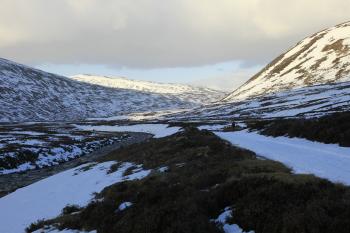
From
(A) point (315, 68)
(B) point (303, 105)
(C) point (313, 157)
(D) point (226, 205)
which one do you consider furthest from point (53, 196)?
(A) point (315, 68)

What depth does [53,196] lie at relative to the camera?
26250mm

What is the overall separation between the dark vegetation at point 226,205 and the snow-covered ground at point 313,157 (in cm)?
116

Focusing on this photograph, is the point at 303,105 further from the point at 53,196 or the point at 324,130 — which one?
the point at 53,196

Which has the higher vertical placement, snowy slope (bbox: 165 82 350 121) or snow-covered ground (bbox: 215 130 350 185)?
snowy slope (bbox: 165 82 350 121)

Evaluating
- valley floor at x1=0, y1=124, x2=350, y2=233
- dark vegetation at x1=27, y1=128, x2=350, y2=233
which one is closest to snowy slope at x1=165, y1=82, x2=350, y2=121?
valley floor at x1=0, y1=124, x2=350, y2=233

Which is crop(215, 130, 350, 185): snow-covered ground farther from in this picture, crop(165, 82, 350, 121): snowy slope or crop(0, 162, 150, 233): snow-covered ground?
crop(165, 82, 350, 121): snowy slope

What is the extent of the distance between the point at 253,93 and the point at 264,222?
577 feet

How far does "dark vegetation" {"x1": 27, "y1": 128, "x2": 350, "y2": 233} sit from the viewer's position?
10609 millimetres

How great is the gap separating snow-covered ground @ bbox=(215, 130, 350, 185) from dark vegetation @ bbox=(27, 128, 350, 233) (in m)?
1.16

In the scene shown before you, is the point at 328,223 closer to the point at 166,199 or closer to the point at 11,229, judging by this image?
the point at 166,199

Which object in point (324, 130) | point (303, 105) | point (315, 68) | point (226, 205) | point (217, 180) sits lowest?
point (226, 205)

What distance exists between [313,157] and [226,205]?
9.44m

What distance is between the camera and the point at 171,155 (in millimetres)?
30047

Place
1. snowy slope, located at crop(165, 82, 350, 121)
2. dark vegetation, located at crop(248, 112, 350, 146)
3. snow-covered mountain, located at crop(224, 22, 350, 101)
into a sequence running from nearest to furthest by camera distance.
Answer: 1. dark vegetation, located at crop(248, 112, 350, 146)
2. snowy slope, located at crop(165, 82, 350, 121)
3. snow-covered mountain, located at crop(224, 22, 350, 101)
